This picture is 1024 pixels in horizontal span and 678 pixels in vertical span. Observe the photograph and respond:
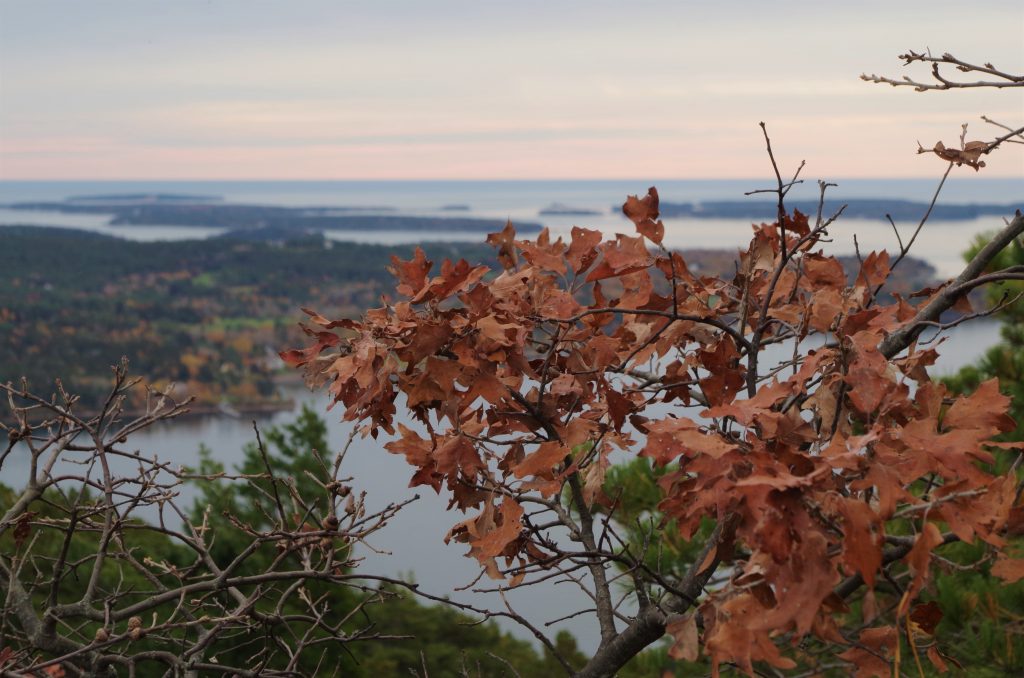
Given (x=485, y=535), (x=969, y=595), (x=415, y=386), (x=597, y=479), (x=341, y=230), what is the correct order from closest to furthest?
(x=415, y=386)
(x=485, y=535)
(x=597, y=479)
(x=969, y=595)
(x=341, y=230)

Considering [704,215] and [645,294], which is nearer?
[645,294]

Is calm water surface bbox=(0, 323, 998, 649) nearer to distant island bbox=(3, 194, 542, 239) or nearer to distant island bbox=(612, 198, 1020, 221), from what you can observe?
distant island bbox=(612, 198, 1020, 221)

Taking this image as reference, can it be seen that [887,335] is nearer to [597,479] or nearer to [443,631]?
[597,479]

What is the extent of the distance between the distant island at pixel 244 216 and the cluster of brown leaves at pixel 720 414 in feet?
93.8

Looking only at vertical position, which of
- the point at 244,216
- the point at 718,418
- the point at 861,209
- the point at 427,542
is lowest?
the point at 427,542

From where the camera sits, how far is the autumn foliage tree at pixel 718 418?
3.62 feet

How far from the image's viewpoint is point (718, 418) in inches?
65.4

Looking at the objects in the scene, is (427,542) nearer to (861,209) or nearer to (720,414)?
(861,209)

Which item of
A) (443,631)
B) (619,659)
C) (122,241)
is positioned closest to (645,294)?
(619,659)

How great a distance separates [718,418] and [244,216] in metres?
63.8

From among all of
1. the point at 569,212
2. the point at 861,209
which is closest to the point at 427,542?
the point at 861,209

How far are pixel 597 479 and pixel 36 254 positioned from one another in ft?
159

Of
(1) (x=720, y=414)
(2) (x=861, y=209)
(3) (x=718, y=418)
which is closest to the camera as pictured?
(1) (x=720, y=414)

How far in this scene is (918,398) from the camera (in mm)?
1354
